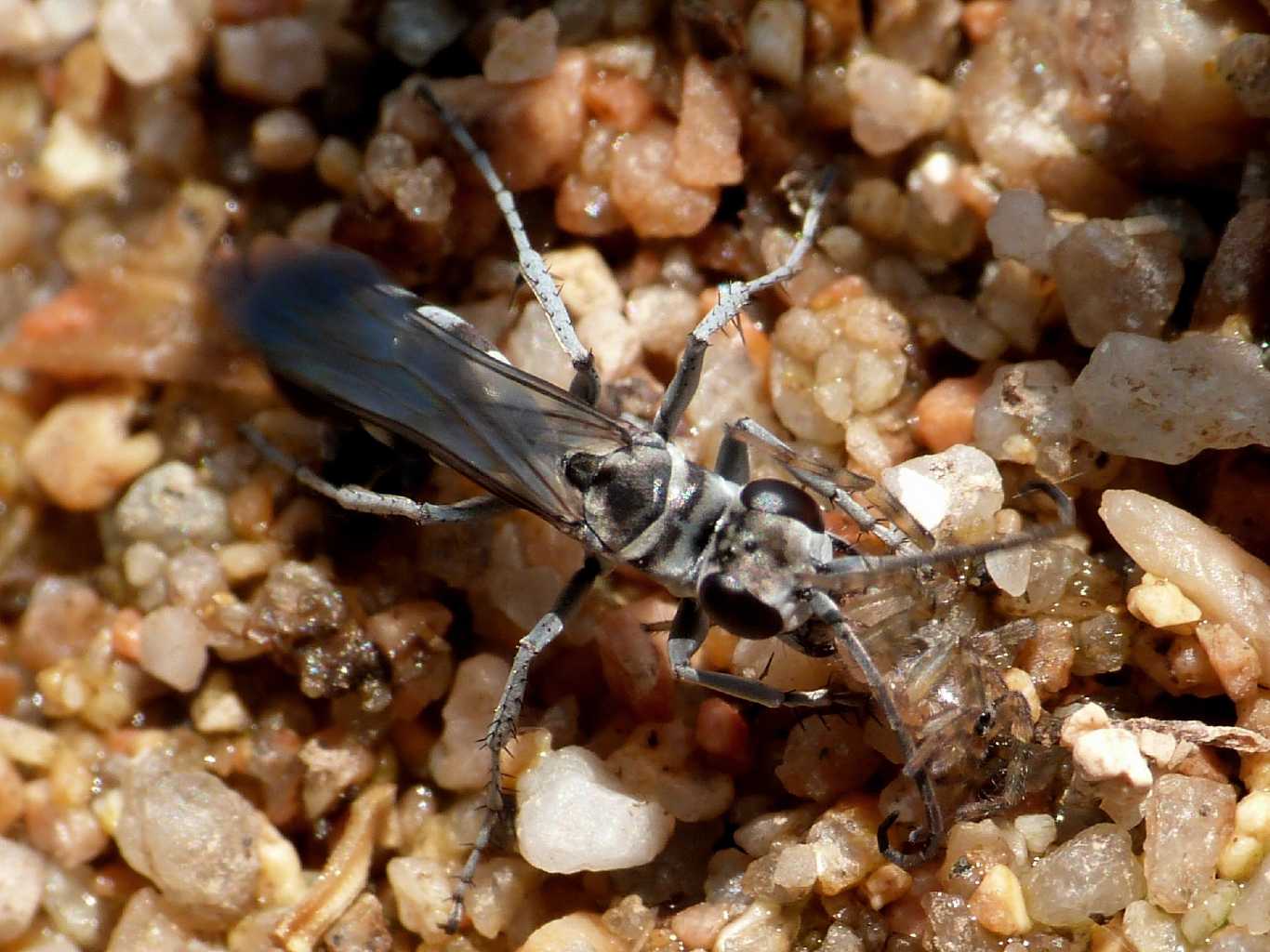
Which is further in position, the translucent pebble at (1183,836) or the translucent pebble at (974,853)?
the translucent pebble at (974,853)

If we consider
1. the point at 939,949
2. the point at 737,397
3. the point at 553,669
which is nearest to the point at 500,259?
the point at 737,397

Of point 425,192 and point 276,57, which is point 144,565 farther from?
point 276,57

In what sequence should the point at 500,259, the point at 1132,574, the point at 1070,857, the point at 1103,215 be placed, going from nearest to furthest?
the point at 1070,857 < the point at 1132,574 < the point at 1103,215 < the point at 500,259

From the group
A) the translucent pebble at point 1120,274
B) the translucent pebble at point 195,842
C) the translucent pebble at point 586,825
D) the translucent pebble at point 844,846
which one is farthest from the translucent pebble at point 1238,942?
the translucent pebble at point 195,842

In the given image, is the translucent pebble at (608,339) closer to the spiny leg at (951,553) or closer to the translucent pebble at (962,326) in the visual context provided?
the translucent pebble at (962,326)

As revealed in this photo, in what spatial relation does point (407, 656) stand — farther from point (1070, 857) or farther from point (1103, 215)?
point (1103, 215)

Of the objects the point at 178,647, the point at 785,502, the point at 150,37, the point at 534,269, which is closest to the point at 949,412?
the point at 785,502
